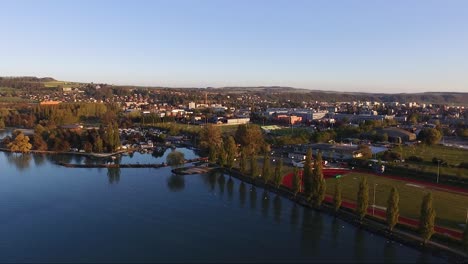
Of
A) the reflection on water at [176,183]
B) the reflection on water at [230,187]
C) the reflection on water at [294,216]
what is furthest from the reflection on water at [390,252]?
the reflection on water at [176,183]

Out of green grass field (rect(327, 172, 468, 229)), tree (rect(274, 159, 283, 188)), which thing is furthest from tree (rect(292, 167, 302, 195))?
green grass field (rect(327, 172, 468, 229))

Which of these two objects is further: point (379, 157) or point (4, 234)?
point (379, 157)

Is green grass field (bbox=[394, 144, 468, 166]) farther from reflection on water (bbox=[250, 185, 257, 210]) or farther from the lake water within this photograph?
the lake water

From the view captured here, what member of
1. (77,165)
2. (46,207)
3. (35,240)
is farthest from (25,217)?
(77,165)

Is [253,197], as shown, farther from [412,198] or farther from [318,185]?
[412,198]

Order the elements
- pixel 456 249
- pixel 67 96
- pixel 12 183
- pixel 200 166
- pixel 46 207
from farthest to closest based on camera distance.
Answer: pixel 67 96 < pixel 200 166 < pixel 12 183 < pixel 46 207 < pixel 456 249

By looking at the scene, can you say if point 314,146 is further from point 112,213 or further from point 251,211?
point 112,213
